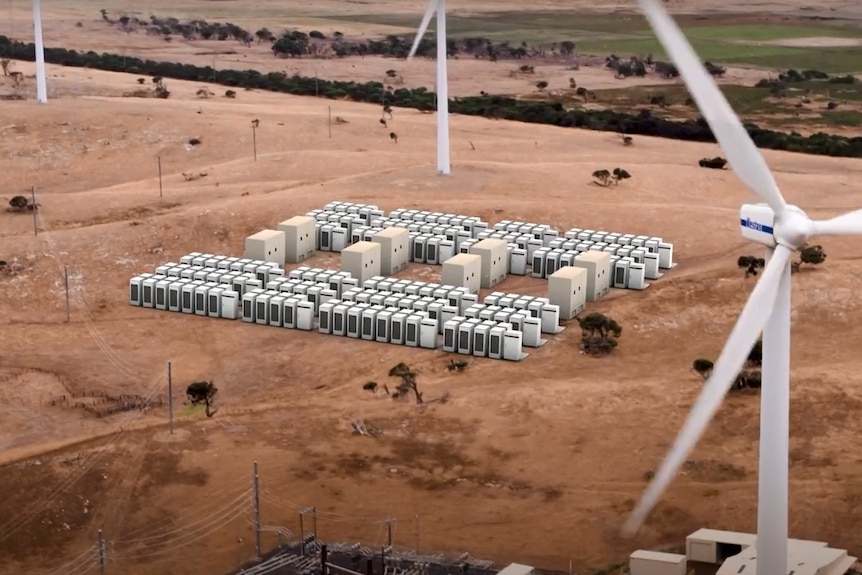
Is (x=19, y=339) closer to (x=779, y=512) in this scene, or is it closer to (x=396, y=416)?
(x=396, y=416)

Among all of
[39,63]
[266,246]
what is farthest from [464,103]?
[266,246]

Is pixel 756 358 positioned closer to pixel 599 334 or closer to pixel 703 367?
pixel 703 367

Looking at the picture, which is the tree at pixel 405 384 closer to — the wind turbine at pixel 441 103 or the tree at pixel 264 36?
the wind turbine at pixel 441 103

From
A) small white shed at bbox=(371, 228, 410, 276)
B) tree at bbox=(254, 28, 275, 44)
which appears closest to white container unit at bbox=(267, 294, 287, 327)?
small white shed at bbox=(371, 228, 410, 276)

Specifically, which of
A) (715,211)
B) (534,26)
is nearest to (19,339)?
(715,211)

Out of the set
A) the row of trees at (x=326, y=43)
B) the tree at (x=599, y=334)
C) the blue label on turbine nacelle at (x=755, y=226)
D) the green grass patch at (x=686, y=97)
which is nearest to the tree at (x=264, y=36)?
the row of trees at (x=326, y=43)

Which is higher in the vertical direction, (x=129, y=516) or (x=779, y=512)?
(x=779, y=512)

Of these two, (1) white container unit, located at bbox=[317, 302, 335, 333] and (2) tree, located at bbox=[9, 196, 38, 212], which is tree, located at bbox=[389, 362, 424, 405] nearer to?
(1) white container unit, located at bbox=[317, 302, 335, 333]
